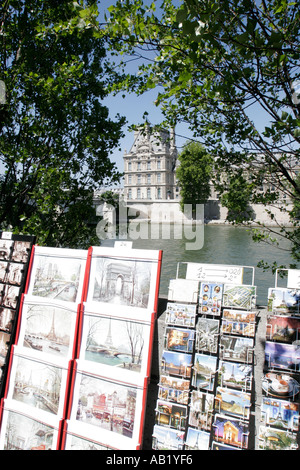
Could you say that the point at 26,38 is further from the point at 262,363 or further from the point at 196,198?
the point at 196,198

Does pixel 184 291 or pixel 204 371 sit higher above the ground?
pixel 184 291

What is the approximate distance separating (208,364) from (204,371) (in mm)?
51

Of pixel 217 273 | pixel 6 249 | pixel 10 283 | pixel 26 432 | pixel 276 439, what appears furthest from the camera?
pixel 6 249

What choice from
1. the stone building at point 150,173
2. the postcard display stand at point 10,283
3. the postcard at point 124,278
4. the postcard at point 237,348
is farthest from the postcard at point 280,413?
the stone building at point 150,173

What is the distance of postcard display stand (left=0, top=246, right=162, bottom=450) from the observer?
237 centimetres

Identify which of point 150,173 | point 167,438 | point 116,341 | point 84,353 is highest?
point 150,173

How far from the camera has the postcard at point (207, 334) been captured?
227cm

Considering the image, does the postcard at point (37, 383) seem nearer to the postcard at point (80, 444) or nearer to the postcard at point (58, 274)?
the postcard at point (80, 444)

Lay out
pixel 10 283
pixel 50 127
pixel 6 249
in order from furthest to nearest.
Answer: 1. pixel 50 127
2. pixel 6 249
3. pixel 10 283

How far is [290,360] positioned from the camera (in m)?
2.05

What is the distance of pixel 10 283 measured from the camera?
295 centimetres

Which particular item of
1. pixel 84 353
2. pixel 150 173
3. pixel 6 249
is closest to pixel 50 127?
pixel 6 249

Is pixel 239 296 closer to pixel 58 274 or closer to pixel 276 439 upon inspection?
pixel 276 439

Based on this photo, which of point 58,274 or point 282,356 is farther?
point 58,274
